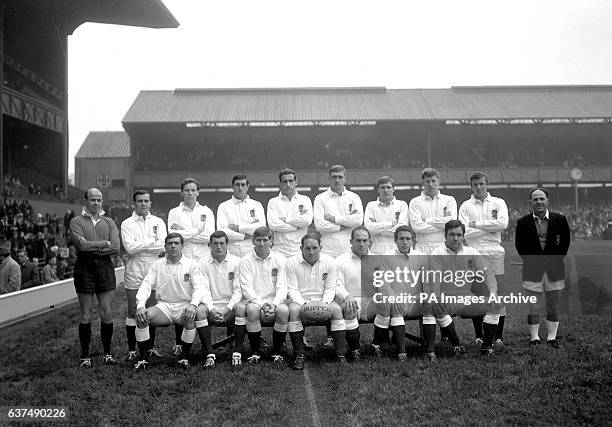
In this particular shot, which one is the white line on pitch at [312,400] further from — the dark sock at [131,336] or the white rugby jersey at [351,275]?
the dark sock at [131,336]

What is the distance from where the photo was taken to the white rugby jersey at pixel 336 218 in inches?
272

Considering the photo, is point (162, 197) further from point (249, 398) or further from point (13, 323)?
point (249, 398)

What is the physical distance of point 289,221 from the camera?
6.95 m

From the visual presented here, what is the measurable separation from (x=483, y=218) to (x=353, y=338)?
238cm

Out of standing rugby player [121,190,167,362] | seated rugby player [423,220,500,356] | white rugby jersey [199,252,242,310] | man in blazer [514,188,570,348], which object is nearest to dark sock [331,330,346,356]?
seated rugby player [423,220,500,356]

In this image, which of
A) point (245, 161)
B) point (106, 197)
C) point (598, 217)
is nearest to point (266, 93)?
point (245, 161)

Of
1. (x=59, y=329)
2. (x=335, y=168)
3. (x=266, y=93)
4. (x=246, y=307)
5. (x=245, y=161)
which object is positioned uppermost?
(x=266, y=93)

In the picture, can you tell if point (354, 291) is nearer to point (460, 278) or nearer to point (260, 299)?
point (260, 299)

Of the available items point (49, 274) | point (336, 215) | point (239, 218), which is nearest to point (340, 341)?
point (336, 215)

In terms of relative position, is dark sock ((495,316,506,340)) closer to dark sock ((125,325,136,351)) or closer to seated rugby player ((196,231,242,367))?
seated rugby player ((196,231,242,367))

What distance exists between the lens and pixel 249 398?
15.0 feet

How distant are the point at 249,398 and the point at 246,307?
4.69 ft

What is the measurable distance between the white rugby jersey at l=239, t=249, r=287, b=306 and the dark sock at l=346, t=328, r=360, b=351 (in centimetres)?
91

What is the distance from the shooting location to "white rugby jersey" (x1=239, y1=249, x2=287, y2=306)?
607cm
